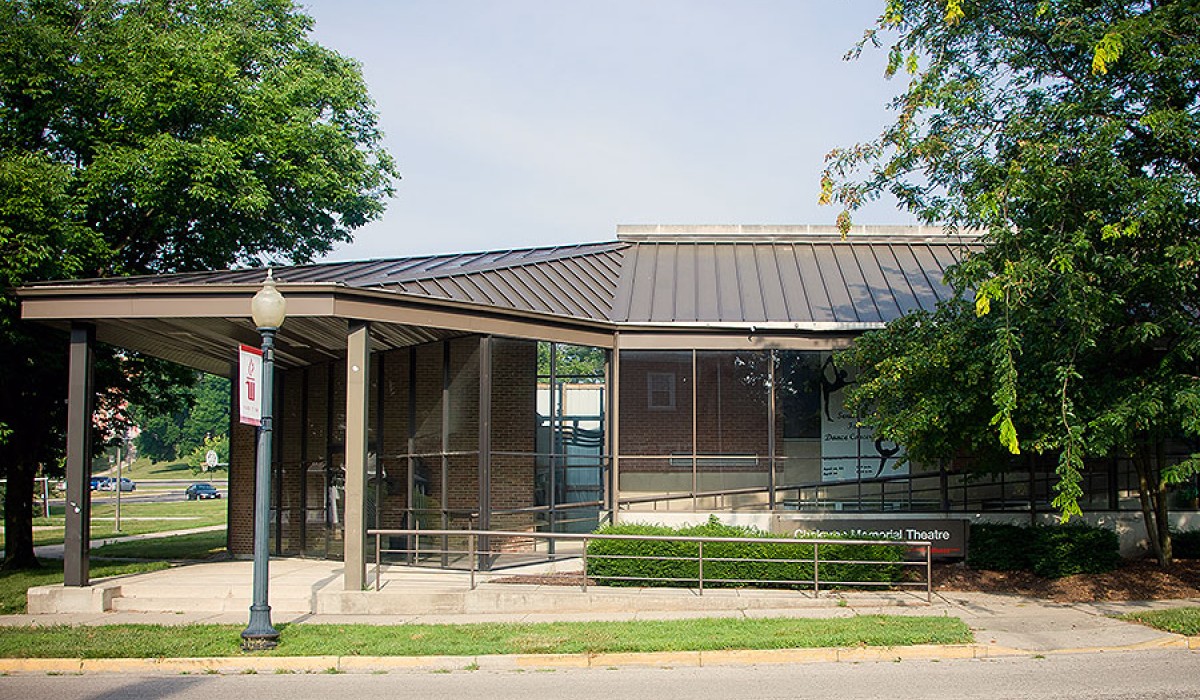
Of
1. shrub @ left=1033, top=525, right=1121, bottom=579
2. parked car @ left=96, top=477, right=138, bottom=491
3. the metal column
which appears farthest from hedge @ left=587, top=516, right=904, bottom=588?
parked car @ left=96, top=477, right=138, bottom=491

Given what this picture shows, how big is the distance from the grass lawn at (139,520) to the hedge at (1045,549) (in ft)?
85.9

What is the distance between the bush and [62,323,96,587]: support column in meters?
18.0

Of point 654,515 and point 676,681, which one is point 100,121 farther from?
point 676,681

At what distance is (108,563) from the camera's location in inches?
815

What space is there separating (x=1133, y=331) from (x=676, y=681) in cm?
815

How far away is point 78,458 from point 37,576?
5327 mm

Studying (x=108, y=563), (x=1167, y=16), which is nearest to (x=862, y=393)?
(x=1167, y=16)

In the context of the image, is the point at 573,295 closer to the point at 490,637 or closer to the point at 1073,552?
the point at 490,637

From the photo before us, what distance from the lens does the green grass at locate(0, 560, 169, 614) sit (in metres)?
15.4

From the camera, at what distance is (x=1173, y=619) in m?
12.5

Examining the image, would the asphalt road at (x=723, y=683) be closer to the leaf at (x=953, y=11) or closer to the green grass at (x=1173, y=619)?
the green grass at (x=1173, y=619)

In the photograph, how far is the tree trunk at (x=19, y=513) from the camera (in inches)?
813

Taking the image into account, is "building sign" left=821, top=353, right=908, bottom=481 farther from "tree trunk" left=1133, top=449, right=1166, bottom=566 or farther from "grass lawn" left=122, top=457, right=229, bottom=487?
"grass lawn" left=122, top=457, right=229, bottom=487

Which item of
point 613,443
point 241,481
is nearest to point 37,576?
point 241,481
